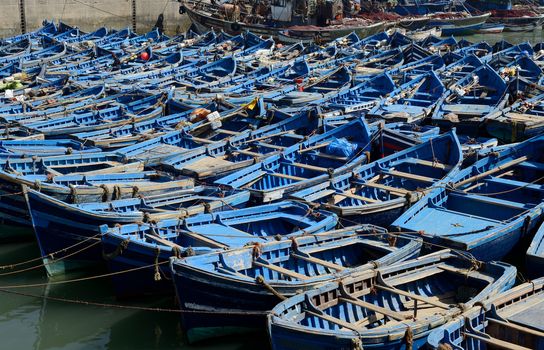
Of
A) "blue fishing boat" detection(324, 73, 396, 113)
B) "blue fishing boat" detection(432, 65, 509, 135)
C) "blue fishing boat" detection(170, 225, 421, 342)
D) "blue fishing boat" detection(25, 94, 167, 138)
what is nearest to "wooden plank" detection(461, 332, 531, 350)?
"blue fishing boat" detection(170, 225, 421, 342)

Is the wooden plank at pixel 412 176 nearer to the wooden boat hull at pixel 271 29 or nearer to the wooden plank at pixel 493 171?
the wooden plank at pixel 493 171

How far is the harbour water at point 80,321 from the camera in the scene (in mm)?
14109

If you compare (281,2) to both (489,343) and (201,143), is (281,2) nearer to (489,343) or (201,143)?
(201,143)

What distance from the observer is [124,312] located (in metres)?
15.1

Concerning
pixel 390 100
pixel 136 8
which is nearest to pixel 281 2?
pixel 136 8

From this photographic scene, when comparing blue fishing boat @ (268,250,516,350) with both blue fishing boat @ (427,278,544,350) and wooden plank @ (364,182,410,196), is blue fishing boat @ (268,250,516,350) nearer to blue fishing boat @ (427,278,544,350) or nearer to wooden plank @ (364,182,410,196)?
blue fishing boat @ (427,278,544,350)

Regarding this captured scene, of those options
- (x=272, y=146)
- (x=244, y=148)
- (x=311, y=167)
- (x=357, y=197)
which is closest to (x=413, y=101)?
(x=272, y=146)

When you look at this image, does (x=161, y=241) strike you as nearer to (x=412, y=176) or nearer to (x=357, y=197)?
(x=357, y=197)

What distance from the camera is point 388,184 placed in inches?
699

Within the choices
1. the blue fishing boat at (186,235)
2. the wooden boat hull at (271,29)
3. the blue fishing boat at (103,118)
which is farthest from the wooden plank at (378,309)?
the wooden boat hull at (271,29)

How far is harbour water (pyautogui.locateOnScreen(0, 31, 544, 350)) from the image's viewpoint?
14.1m

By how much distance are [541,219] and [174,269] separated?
7.58m

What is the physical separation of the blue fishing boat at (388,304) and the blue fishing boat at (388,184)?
2.60 m

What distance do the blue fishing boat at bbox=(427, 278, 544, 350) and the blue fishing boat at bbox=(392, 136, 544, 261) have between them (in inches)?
98.5
